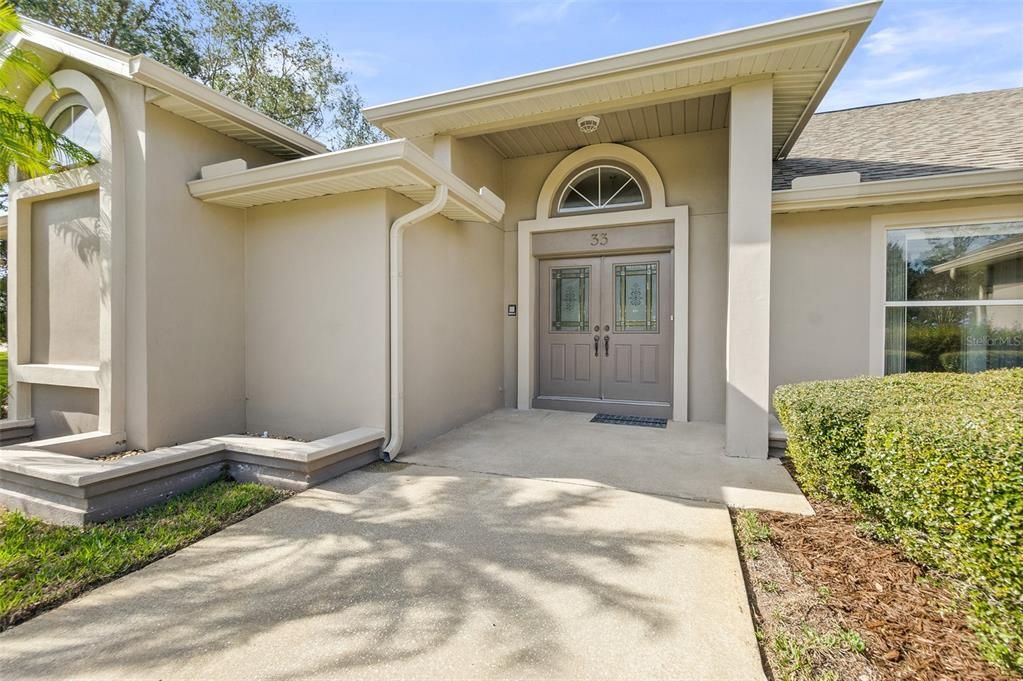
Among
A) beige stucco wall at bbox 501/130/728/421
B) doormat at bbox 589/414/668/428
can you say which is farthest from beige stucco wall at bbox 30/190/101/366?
beige stucco wall at bbox 501/130/728/421

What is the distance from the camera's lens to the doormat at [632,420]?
600 centimetres

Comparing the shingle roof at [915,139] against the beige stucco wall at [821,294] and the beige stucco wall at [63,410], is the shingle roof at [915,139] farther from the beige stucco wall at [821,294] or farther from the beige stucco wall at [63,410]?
the beige stucco wall at [63,410]

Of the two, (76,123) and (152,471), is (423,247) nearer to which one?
(152,471)

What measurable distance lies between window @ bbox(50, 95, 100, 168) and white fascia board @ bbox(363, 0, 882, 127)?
2.69 meters

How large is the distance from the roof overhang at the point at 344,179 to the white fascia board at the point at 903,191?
3.52 metres

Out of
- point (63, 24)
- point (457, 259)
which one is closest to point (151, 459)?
point (457, 259)

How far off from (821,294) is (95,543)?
680 cm

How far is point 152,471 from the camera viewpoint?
3.43 metres

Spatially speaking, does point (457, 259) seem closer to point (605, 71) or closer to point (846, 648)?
point (605, 71)

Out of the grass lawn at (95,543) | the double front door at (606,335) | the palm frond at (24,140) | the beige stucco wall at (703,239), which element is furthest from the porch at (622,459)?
the palm frond at (24,140)

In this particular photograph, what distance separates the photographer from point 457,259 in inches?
229

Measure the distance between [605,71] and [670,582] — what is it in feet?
14.5

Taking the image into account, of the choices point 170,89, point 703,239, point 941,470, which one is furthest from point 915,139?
point 170,89

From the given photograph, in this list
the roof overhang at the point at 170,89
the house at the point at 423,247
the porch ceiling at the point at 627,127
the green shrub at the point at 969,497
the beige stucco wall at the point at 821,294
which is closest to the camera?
the green shrub at the point at 969,497
